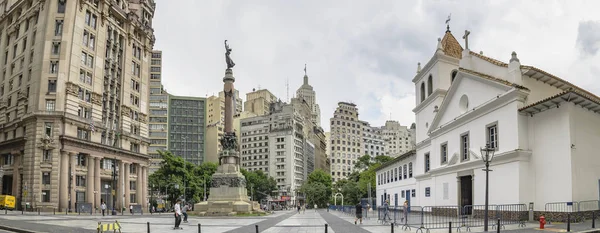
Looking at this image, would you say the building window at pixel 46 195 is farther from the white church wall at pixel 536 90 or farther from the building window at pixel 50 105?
the white church wall at pixel 536 90

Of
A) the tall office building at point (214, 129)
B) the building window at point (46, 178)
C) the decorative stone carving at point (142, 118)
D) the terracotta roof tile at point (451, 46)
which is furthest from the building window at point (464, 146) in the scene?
the tall office building at point (214, 129)

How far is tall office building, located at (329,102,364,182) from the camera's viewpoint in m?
162

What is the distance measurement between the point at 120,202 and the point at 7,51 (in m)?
26.7

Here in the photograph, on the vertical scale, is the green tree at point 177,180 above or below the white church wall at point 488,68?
below

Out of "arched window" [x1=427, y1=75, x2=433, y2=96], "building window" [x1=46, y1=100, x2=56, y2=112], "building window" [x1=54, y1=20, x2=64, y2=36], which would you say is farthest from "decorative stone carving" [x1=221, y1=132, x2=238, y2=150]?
"building window" [x1=54, y1=20, x2=64, y2=36]

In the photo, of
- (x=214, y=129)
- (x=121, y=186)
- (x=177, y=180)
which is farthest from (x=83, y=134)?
(x=214, y=129)

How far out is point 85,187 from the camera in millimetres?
59188

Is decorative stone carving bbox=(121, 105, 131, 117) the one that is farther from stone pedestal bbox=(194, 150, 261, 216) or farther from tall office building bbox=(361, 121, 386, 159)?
tall office building bbox=(361, 121, 386, 159)

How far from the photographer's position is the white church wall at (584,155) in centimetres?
2280

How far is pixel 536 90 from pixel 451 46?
1577cm

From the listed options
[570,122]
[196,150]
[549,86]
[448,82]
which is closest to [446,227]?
[570,122]

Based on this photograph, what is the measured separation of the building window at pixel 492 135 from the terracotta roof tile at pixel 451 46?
1324cm

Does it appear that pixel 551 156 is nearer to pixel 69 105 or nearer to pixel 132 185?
pixel 69 105

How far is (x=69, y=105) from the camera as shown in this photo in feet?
184
